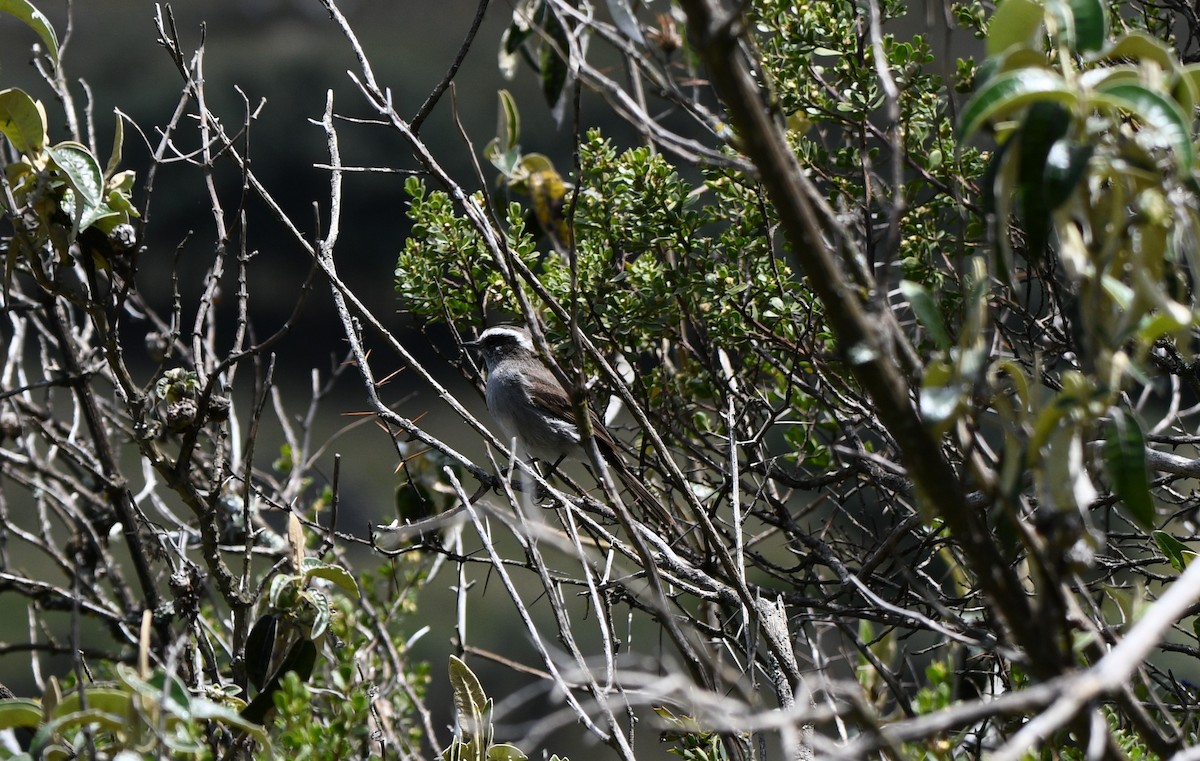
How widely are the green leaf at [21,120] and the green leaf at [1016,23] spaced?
2104mm

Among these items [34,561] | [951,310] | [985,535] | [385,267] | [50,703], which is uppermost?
[985,535]

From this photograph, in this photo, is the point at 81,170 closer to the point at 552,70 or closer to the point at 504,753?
the point at 552,70

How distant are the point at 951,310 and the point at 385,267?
3930 mm

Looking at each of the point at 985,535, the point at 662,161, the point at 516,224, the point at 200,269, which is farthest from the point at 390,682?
the point at 200,269

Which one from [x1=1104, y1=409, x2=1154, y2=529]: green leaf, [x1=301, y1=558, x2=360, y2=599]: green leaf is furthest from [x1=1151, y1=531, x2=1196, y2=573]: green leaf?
[x1=301, y1=558, x2=360, y2=599]: green leaf

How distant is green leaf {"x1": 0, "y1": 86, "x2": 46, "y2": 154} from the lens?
2461 millimetres

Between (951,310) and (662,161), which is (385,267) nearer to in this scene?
(662,161)

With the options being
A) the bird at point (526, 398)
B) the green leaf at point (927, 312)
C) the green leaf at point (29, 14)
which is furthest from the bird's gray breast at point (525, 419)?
the green leaf at point (927, 312)

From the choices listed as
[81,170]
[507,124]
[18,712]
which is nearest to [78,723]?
[18,712]

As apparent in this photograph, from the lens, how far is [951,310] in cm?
288

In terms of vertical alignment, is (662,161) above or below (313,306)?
above

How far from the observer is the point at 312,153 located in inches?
251

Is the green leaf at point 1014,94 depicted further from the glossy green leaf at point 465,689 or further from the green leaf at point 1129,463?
the glossy green leaf at point 465,689

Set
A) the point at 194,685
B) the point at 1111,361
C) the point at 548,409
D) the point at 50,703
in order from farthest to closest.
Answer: the point at 548,409 → the point at 194,685 → the point at 50,703 → the point at 1111,361
